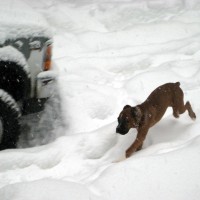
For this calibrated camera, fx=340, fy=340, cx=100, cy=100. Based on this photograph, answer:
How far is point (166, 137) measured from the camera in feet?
13.1

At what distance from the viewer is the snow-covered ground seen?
2.84 meters

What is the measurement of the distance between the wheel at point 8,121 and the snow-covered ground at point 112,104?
265 mm

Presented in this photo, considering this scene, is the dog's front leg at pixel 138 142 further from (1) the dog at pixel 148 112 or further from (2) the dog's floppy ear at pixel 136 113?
(2) the dog's floppy ear at pixel 136 113

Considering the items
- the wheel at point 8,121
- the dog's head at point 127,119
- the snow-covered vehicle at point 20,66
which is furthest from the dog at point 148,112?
the wheel at point 8,121

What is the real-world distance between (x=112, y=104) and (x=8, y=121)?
1.65 m

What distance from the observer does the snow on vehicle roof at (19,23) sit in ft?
11.5

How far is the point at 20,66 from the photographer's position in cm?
369

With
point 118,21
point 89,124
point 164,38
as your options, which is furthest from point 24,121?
point 118,21

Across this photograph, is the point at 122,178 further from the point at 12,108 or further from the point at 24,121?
the point at 24,121

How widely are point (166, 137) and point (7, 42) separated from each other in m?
2.07

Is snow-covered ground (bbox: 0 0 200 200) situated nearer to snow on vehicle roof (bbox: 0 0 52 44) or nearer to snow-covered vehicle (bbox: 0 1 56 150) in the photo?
snow-covered vehicle (bbox: 0 1 56 150)

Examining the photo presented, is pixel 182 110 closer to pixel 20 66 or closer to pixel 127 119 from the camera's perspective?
pixel 127 119

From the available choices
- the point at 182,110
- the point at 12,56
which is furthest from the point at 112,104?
the point at 12,56

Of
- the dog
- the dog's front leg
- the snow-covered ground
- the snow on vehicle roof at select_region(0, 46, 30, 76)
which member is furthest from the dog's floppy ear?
the snow on vehicle roof at select_region(0, 46, 30, 76)
